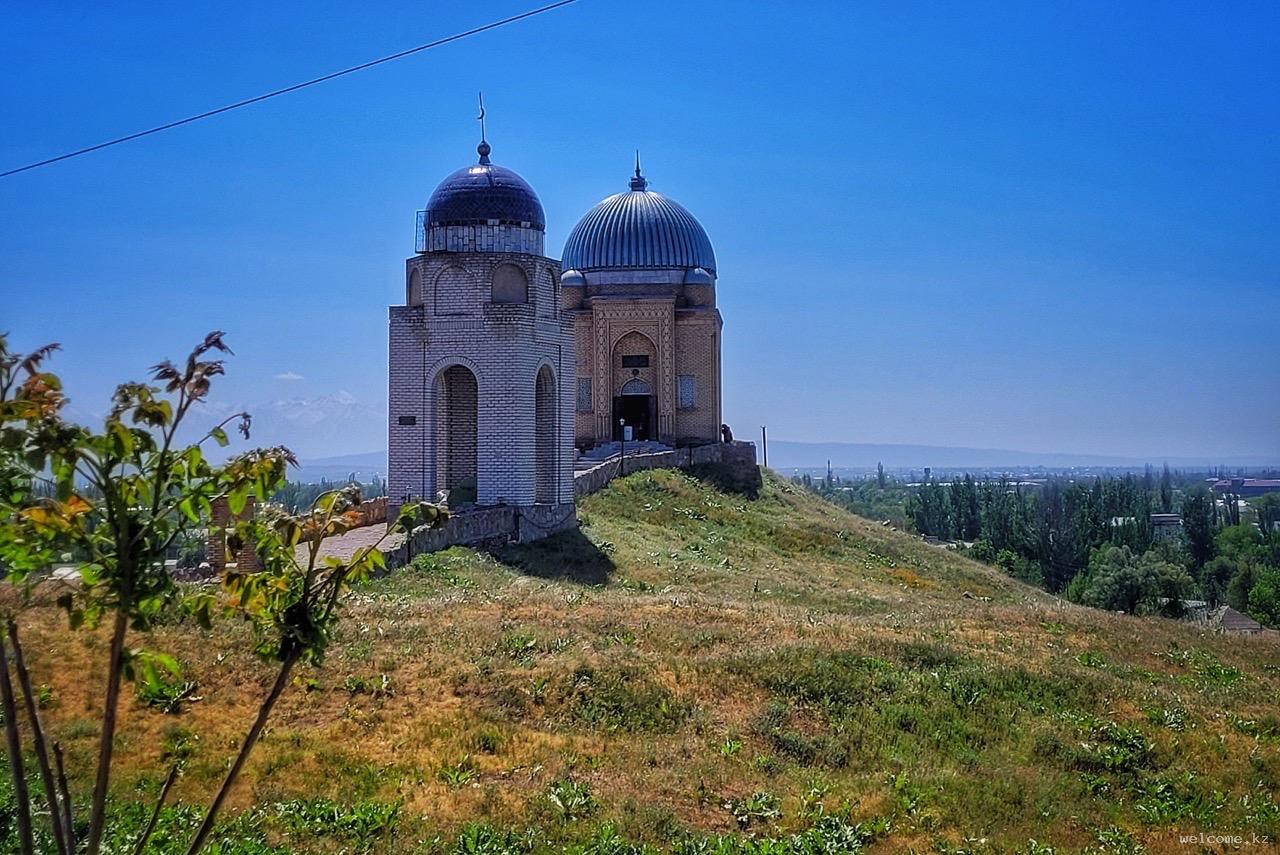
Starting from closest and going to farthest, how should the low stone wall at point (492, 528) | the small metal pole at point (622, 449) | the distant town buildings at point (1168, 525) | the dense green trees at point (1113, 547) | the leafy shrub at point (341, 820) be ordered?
the leafy shrub at point (341, 820) < the low stone wall at point (492, 528) < the small metal pole at point (622, 449) < the dense green trees at point (1113, 547) < the distant town buildings at point (1168, 525)

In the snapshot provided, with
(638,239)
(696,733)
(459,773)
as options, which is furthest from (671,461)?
(459,773)

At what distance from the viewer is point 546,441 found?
980 inches

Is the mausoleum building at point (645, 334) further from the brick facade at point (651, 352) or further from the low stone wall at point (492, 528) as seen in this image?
the low stone wall at point (492, 528)

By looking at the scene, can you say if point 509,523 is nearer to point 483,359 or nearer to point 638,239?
point 483,359

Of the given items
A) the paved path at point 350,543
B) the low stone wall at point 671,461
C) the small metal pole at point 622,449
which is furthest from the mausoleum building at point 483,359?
the small metal pole at point 622,449

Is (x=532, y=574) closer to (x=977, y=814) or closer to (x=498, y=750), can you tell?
(x=498, y=750)

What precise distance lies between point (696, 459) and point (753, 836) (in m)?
29.0

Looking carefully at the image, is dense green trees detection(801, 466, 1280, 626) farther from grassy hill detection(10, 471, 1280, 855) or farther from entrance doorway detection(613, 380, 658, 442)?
grassy hill detection(10, 471, 1280, 855)

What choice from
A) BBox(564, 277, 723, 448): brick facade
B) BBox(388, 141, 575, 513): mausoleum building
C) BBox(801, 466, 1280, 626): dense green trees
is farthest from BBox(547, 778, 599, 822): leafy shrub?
BBox(801, 466, 1280, 626): dense green trees

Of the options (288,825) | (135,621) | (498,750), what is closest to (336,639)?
(498,750)

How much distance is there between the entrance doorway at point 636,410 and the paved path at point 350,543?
15763 millimetres

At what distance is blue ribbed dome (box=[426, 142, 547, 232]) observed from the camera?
2369 cm

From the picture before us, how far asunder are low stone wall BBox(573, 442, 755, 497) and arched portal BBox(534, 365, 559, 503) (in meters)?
3.28

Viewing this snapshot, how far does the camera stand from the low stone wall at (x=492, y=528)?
1975 cm
